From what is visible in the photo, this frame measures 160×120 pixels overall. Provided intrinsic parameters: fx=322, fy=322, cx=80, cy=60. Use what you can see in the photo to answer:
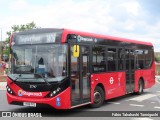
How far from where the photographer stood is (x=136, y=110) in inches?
454

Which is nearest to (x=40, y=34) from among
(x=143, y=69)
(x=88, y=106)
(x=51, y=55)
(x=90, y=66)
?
(x=51, y=55)

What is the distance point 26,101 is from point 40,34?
88.5 inches

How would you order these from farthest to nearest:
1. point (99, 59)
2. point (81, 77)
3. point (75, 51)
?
point (99, 59) < point (81, 77) < point (75, 51)

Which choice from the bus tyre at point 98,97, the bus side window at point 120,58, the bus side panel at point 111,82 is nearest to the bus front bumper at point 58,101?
the bus side panel at point 111,82

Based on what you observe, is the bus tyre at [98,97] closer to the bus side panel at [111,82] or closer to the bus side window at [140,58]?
the bus side panel at [111,82]

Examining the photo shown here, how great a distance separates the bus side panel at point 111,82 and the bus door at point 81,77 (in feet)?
1.57

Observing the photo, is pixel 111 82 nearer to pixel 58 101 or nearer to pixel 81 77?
pixel 81 77

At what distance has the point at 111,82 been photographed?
527 inches

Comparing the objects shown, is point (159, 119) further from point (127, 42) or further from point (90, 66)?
point (127, 42)

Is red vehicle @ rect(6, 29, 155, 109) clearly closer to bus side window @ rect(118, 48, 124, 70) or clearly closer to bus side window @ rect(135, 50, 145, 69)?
bus side window @ rect(118, 48, 124, 70)

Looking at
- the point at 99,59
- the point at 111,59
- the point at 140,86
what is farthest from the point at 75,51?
the point at 140,86

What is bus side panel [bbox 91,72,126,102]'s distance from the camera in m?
12.0

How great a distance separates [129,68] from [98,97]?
367 centimetres

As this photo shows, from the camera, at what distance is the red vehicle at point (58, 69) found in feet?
32.7
